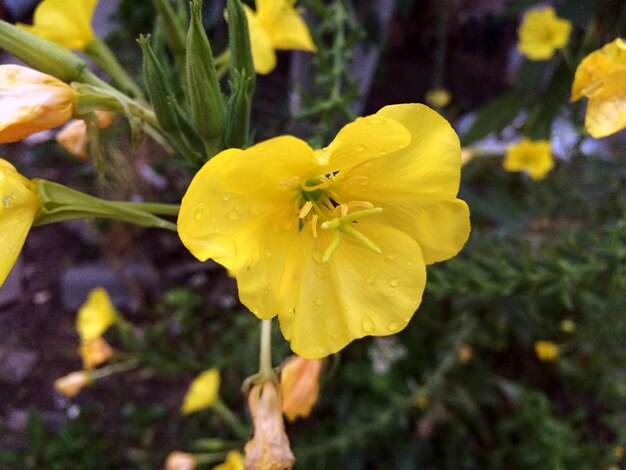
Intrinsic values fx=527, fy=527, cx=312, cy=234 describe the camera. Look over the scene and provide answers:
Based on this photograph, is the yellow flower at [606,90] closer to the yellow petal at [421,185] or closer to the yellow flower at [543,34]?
the yellow petal at [421,185]

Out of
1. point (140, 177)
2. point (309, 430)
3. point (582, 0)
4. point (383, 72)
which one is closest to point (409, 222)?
point (582, 0)

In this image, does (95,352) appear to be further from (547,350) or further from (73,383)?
(547,350)

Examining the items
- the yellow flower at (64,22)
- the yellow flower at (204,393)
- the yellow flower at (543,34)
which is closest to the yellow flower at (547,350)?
the yellow flower at (543,34)

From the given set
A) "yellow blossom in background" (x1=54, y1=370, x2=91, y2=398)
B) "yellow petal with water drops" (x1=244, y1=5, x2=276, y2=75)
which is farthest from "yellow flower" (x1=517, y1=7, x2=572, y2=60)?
"yellow blossom in background" (x1=54, y1=370, x2=91, y2=398)

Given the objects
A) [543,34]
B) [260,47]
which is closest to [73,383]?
[260,47]

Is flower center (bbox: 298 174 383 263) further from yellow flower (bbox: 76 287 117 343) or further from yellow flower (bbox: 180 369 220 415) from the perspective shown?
yellow flower (bbox: 76 287 117 343)

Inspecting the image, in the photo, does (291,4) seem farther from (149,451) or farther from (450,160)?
(149,451)
